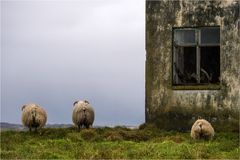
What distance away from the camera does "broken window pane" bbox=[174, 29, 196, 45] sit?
19.2 metres

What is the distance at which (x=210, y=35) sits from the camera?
18984 millimetres

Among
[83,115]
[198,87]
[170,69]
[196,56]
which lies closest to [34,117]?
[83,115]

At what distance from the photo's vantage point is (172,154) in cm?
1235

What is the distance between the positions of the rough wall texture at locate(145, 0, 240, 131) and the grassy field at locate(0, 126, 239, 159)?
110cm

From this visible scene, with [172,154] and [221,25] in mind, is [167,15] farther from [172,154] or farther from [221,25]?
[172,154]

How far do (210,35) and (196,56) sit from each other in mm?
885

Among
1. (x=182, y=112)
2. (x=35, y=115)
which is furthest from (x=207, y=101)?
(x=35, y=115)

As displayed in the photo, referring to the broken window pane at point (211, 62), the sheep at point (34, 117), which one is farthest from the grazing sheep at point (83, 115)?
the broken window pane at point (211, 62)

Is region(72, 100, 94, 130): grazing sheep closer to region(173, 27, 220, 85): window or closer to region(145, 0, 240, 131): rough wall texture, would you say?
region(145, 0, 240, 131): rough wall texture

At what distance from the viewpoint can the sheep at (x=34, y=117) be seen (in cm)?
1903

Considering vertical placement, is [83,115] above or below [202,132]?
above

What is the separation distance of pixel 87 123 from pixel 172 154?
813cm

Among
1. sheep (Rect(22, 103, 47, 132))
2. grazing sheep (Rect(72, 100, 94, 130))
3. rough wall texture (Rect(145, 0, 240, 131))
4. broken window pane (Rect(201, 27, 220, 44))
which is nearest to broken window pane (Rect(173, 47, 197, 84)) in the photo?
rough wall texture (Rect(145, 0, 240, 131))

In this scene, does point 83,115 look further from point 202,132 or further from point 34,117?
point 202,132
